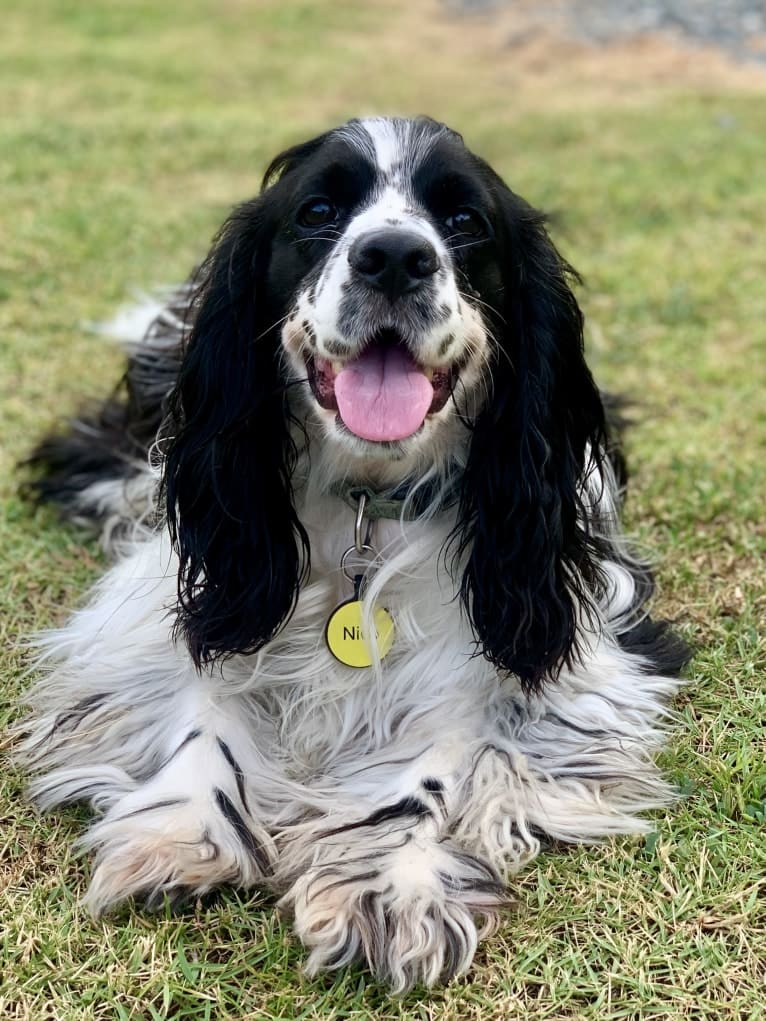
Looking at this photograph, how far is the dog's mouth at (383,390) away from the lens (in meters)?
2.65

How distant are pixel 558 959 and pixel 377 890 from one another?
1.28 feet

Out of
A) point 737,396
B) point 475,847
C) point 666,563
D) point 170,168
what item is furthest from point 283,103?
point 475,847

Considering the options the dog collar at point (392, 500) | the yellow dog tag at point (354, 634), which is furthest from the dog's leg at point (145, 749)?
the dog collar at point (392, 500)

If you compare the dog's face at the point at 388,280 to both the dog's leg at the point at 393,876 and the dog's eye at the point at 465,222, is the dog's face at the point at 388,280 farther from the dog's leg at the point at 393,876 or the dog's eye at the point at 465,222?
the dog's leg at the point at 393,876

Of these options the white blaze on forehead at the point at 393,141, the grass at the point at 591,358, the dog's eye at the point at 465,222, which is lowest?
the grass at the point at 591,358

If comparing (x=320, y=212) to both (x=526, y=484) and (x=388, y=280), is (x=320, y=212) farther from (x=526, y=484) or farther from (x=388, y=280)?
(x=526, y=484)

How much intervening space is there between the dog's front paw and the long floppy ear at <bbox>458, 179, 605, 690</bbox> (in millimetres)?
540

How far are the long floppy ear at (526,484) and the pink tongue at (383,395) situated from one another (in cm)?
27

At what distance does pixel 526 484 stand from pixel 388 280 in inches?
24.0

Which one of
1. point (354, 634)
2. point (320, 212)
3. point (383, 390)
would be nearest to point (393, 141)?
point (320, 212)

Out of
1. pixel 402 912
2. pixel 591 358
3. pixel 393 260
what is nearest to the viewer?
pixel 402 912

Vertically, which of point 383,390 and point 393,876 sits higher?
point 383,390

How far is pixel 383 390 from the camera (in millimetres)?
2664

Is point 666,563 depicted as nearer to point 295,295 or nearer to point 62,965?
point 295,295
